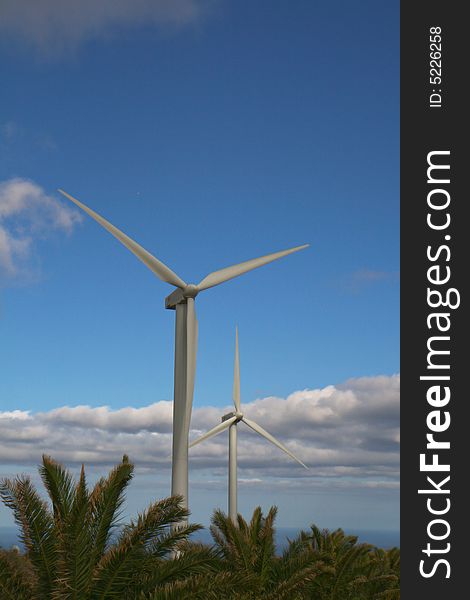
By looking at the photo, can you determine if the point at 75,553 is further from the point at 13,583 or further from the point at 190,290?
the point at 190,290

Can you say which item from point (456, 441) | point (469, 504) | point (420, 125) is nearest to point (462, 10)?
point (420, 125)

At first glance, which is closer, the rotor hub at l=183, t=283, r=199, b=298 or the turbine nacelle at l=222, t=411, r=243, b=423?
the rotor hub at l=183, t=283, r=199, b=298

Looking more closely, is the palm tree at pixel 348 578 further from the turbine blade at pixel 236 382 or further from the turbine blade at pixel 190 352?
the turbine blade at pixel 236 382

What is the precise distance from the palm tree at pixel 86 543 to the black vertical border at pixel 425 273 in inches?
246

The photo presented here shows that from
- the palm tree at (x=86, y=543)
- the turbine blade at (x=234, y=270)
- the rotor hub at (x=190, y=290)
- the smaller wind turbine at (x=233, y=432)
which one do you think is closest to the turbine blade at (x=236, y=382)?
the smaller wind turbine at (x=233, y=432)

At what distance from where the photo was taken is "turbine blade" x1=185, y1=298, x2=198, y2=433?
1492 inches

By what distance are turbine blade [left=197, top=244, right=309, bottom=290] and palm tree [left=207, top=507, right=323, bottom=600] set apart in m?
12.9

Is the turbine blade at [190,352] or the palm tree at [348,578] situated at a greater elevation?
the turbine blade at [190,352]

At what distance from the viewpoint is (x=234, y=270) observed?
4406 cm

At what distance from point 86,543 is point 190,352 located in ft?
54.1

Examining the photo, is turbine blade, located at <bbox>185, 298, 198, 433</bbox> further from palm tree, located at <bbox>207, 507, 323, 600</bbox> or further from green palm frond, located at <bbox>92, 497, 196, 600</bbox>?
green palm frond, located at <bbox>92, 497, 196, 600</bbox>

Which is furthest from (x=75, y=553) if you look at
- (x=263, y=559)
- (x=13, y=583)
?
(x=263, y=559)

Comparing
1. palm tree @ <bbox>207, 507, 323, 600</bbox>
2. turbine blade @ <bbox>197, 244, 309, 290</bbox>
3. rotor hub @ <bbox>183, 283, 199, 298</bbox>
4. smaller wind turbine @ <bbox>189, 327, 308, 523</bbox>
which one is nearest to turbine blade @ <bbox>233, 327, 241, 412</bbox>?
smaller wind turbine @ <bbox>189, 327, 308, 523</bbox>

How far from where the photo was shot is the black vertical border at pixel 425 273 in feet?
70.2
